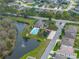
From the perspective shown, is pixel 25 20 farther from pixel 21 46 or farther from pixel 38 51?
pixel 38 51

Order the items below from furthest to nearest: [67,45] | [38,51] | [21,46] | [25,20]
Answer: [25,20], [21,46], [67,45], [38,51]

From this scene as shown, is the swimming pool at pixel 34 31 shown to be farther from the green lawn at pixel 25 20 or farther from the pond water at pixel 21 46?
the green lawn at pixel 25 20

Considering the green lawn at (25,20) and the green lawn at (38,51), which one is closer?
the green lawn at (38,51)

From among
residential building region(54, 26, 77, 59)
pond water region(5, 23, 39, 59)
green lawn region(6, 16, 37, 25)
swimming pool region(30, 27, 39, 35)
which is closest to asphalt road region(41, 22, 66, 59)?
residential building region(54, 26, 77, 59)

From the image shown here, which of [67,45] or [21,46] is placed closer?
[67,45]

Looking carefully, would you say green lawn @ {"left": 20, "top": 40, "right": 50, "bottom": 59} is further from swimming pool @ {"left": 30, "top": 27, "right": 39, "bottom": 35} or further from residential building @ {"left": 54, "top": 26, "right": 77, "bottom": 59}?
swimming pool @ {"left": 30, "top": 27, "right": 39, "bottom": 35}

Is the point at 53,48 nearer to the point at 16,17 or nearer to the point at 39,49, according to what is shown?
the point at 39,49

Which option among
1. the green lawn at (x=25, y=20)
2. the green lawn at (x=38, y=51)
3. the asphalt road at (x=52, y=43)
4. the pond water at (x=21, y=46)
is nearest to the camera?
the green lawn at (x=38, y=51)

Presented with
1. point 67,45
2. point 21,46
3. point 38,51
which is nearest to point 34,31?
point 21,46

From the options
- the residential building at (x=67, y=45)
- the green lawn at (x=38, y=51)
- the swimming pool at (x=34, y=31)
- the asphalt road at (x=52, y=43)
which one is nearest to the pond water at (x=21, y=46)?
the green lawn at (x=38, y=51)

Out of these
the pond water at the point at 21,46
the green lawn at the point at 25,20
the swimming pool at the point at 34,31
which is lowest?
the pond water at the point at 21,46

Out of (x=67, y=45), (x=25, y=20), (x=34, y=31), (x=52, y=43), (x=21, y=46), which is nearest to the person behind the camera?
(x=67, y=45)
